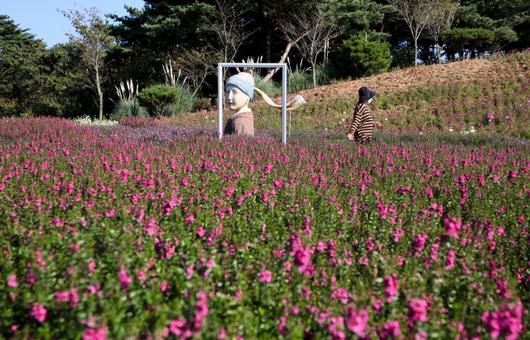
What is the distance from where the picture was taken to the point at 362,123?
9852mm

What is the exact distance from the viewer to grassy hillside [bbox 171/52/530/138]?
15.4 meters

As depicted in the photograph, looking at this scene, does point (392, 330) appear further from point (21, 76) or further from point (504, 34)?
point (21, 76)

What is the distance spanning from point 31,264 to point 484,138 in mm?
9838

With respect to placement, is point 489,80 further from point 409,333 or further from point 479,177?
point 409,333

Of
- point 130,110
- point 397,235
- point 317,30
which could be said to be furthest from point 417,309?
point 317,30

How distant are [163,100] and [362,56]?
358 inches

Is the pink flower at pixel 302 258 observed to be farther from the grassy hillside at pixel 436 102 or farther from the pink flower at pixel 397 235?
the grassy hillside at pixel 436 102

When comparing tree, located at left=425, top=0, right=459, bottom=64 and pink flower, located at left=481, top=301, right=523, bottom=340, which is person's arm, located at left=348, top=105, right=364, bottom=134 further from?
tree, located at left=425, top=0, right=459, bottom=64

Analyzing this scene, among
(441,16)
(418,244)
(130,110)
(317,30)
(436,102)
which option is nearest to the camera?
(418,244)

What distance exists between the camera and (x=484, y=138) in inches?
Answer: 413

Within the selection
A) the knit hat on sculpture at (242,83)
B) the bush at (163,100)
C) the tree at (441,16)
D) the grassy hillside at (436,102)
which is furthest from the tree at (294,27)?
the knit hat on sculpture at (242,83)

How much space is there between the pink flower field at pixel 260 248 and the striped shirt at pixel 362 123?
3.22 meters

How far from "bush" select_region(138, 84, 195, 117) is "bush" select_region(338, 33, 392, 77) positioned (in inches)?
301

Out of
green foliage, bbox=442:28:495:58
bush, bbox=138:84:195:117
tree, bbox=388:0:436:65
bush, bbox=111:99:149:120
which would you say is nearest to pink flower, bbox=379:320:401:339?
bush, bbox=138:84:195:117
